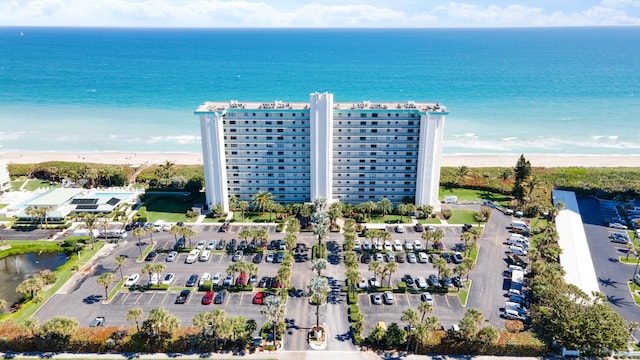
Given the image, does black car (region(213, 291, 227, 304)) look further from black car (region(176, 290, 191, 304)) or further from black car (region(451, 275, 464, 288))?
black car (region(451, 275, 464, 288))

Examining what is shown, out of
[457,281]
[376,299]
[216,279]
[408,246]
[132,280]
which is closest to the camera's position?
[376,299]

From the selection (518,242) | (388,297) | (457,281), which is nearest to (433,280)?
(457,281)

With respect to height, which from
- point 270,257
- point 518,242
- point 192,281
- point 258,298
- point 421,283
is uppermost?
point 518,242

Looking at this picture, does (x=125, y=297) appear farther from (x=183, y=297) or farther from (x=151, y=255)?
(x=151, y=255)

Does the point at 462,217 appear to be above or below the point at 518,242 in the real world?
above

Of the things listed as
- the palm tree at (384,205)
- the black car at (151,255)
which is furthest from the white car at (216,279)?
the palm tree at (384,205)

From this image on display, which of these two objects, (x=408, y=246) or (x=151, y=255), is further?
(x=408, y=246)

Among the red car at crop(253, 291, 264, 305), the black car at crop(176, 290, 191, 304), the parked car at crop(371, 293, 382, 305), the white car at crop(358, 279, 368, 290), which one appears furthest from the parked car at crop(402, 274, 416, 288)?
the black car at crop(176, 290, 191, 304)
